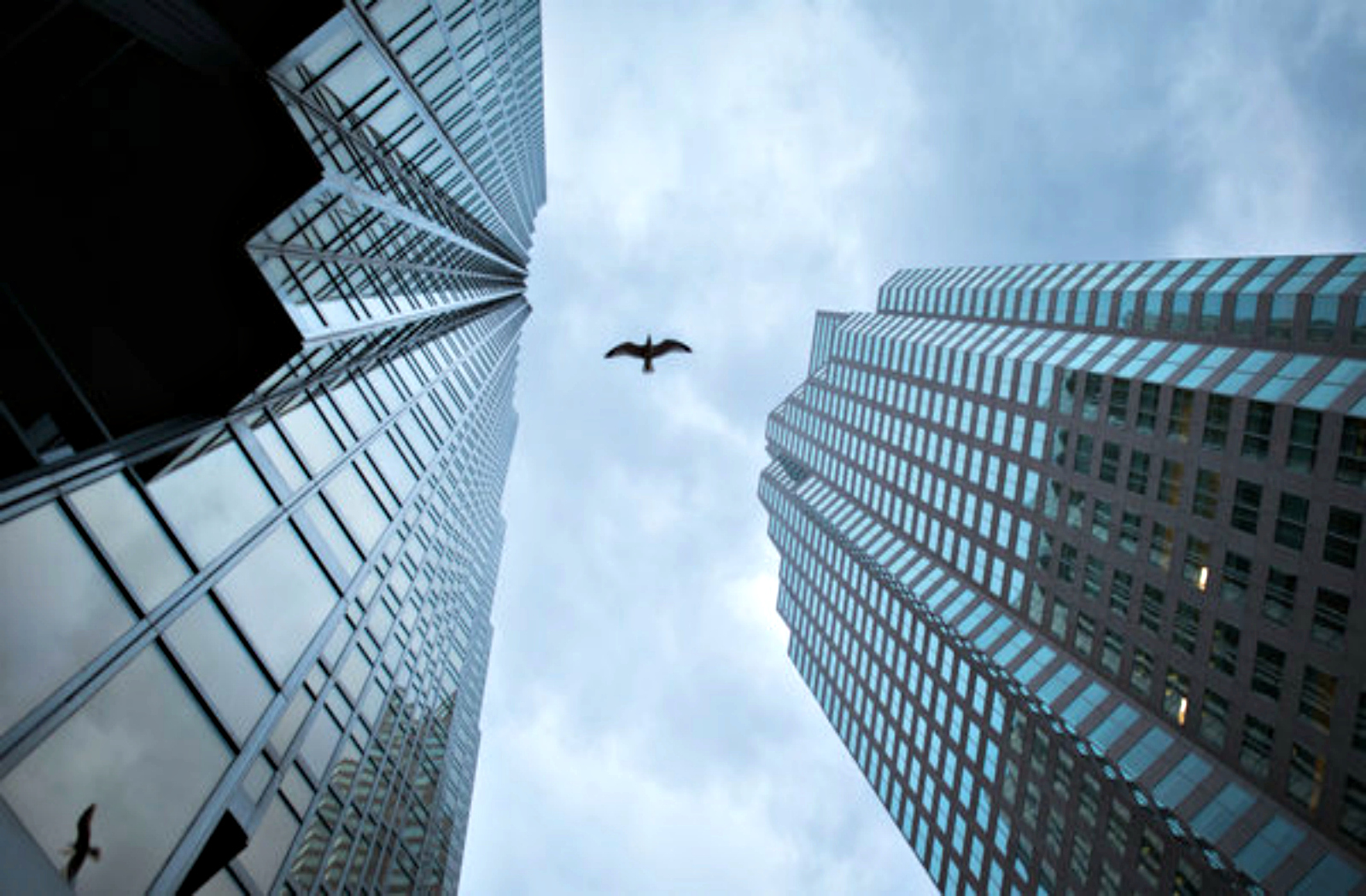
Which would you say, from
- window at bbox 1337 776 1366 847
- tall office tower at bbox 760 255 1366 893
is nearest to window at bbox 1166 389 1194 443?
tall office tower at bbox 760 255 1366 893

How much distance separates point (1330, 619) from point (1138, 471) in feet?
46.9

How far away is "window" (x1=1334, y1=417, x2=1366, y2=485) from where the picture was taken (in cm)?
3428

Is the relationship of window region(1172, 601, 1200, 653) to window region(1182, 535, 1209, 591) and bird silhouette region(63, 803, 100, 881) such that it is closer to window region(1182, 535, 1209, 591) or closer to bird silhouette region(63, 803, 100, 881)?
window region(1182, 535, 1209, 591)

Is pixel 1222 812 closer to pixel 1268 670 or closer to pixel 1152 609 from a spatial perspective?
pixel 1268 670

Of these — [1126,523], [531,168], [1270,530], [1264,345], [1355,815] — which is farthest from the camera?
[531,168]

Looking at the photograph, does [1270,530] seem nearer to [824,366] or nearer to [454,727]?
[454,727]

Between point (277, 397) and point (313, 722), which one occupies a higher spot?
point (277, 397)

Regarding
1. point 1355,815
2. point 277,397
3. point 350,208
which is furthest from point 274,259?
point 1355,815

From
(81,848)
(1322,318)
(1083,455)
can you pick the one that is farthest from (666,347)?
(1083,455)

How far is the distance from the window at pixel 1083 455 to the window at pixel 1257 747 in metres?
18.4

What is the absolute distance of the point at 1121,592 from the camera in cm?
4812

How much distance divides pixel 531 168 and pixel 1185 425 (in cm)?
5593

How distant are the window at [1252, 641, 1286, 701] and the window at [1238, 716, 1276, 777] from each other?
4.54 ft

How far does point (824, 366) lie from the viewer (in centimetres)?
11819
